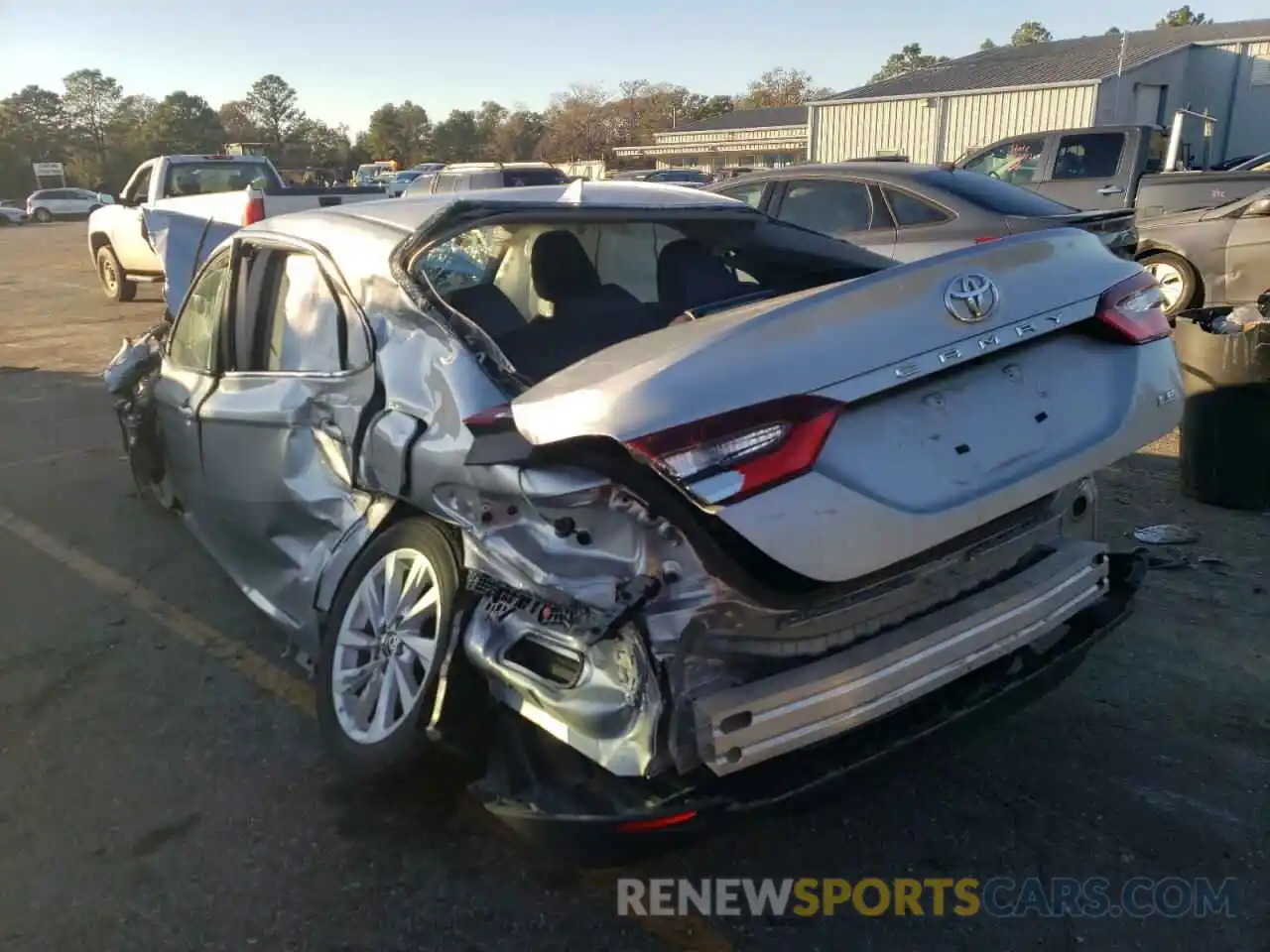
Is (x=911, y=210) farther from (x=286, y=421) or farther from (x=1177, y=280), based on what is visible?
(x=286, y=421)

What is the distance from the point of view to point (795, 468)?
2.17 metres

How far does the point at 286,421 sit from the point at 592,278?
3.81 feet

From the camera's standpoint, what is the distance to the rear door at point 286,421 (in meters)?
3.27

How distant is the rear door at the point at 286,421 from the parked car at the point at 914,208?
4.75 metres

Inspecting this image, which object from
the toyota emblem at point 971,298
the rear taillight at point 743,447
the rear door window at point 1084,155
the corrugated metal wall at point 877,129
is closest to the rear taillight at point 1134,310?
the toyota emblem at point 971,298

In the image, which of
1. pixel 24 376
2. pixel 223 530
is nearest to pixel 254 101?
pixel 24 376

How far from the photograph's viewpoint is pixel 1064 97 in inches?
1202

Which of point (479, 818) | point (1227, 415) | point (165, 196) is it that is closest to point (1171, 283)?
point (1227, 415)

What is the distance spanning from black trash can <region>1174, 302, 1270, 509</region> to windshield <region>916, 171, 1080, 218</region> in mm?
2897

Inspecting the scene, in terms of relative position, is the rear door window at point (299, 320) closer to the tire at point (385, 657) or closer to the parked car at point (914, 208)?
the tire at point (385, 657)

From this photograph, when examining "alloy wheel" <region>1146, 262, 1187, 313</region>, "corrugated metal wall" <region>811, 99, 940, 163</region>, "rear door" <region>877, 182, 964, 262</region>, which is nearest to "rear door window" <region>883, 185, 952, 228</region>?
"rear door" <region>877, 182, 964, 262</region>

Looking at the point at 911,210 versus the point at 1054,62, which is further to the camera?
the point at 1054,62

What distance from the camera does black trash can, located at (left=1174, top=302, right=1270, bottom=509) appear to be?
16.9 feet

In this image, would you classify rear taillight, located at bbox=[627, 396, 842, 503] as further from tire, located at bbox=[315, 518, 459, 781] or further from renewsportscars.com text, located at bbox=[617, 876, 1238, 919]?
renewsportscars.com text, located at bbox=[617, 876, 1238, 919]
